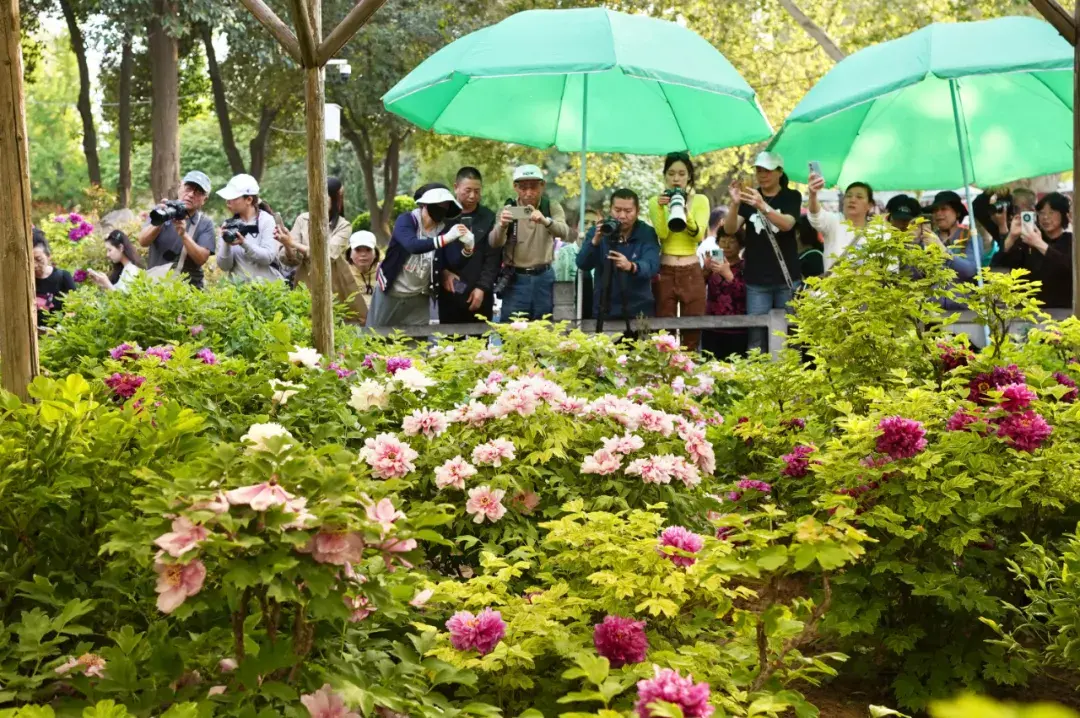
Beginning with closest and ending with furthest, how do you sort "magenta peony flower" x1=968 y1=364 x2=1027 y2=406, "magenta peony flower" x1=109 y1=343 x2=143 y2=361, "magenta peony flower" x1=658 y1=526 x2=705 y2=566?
"magenta peony flower" x1=658 y1=526 x2=705 y2=566
"magenta peony flower" x1=968 y1=364 x2=1027 y2=406
"magenta peony flower" x1=109 y1=343 x2=143 y2=361

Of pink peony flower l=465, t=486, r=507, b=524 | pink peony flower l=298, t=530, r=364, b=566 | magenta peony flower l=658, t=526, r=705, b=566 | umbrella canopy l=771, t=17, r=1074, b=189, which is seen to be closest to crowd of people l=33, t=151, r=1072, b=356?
umbrella canopy l=771, t=17, r=1074, b=189

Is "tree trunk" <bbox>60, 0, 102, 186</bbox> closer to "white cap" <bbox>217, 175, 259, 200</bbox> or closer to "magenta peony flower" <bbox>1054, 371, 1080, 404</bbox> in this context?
"white cap" <bbox>217, 175, 259, 200</bbox>

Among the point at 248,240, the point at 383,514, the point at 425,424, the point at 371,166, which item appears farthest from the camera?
the point at 371,166

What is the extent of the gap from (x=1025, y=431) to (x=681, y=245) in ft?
16.8

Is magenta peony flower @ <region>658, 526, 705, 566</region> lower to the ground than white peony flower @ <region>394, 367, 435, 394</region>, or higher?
lower

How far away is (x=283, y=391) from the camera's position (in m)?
4.20

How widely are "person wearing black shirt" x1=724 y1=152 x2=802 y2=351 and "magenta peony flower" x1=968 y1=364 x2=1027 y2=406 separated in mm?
4201

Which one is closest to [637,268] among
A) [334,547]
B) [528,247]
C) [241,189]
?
[528,247]

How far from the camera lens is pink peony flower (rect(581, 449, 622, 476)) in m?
3.87

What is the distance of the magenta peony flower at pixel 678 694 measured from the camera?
7.22 feet

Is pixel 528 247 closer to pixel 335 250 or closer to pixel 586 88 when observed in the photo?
pixel 335 250

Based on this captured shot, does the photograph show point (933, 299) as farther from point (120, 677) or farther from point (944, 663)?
point (120, 677)

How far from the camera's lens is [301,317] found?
262 inches

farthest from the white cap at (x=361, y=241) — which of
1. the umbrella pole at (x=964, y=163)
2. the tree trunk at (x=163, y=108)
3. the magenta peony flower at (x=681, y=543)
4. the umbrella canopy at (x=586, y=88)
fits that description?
the tree trunk at (x=163, y=108)
